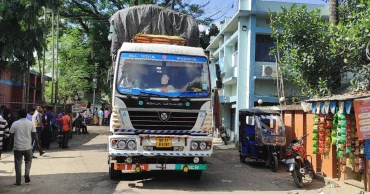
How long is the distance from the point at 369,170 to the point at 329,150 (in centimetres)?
175

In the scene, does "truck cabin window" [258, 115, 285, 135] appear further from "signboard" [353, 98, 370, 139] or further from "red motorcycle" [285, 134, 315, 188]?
"signboard" [353, 98, 370, 139]

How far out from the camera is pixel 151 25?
9.88 meters

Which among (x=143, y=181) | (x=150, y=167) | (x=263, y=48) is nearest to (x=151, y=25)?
(x=150, y=167)

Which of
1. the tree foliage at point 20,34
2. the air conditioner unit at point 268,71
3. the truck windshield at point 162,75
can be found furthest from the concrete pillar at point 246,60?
the truck windshield at point 162,75

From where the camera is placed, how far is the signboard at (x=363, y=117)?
7.66m

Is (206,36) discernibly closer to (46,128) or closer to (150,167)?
(46,128)

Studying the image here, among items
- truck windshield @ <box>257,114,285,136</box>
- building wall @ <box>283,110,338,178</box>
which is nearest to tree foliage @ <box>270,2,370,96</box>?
building wall @ <box>283,110,338,178</box>

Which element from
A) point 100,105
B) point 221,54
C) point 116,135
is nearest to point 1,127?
point 116,135

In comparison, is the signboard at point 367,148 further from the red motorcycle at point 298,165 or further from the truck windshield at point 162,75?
the truck windshield at point 162,75

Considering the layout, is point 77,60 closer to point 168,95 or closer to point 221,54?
point 221,54

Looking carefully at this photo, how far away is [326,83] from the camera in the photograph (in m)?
11.8

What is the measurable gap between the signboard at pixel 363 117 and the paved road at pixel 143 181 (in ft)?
5.00

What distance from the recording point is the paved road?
8.08 metres

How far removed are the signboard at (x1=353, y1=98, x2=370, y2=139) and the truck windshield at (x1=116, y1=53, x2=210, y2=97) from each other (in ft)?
10.4
